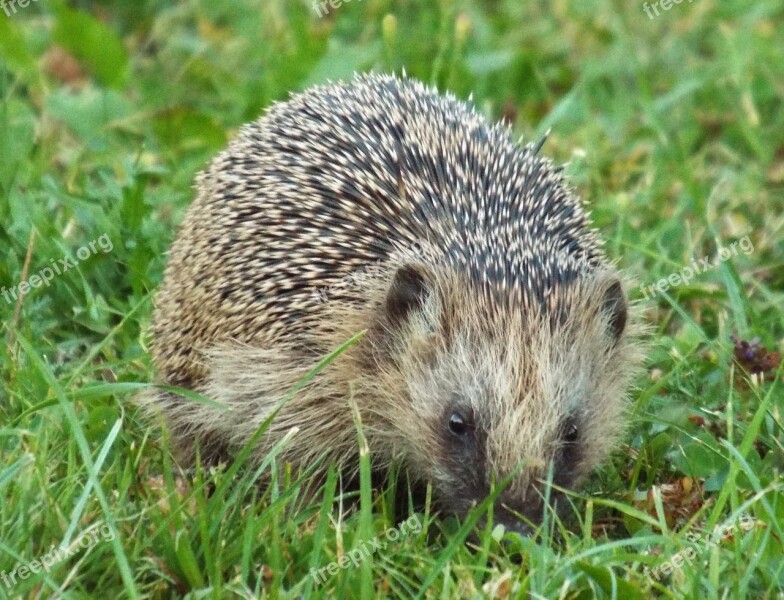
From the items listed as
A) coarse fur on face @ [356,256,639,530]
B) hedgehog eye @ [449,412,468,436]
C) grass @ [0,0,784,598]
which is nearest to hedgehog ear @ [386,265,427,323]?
coarse fur on face @ [356,256,639,530]

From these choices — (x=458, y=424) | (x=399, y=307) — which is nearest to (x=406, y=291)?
(x=399, y=307)

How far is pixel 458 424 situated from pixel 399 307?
24.3 inches

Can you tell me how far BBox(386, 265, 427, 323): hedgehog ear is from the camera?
528 cm

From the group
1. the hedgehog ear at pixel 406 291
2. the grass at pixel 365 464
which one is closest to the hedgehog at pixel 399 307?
the hedgehog ear at pixel 406 291

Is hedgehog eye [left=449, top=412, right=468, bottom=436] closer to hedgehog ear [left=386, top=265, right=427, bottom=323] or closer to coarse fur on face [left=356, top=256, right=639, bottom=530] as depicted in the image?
coarse fur on face [left=356, top=256, right=639, bottom=530]

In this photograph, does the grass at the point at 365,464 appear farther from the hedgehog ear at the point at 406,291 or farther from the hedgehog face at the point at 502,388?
the hedgehog ear at the point at 406,291

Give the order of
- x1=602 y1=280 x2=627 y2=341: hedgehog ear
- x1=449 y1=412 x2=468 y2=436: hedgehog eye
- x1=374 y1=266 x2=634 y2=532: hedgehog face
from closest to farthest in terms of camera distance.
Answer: x1=374 y1=266 x2=634 y2=532: hedgehog face < x1=449 y1=412 x2=468 y2=436: hedgehog eye < x1=602 y1=280 x2=627 y2=341: hedgehog ear

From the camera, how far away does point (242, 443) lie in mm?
5805

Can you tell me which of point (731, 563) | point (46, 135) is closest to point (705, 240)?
point (731, 563)

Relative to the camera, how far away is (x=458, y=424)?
501 cm

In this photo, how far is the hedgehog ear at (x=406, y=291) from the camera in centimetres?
528

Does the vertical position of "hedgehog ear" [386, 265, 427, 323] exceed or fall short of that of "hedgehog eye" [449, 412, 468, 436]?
it exceeds it

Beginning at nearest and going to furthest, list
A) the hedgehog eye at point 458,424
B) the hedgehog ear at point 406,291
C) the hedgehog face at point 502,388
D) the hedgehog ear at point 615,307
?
the hedgehog face at point 502,388
the hedgehog eye at point 458,424
the hedgehog ear at point 406,291
the hedgehog ear at point 615,307

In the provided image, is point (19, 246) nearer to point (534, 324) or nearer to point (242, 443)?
point (242, 443)
